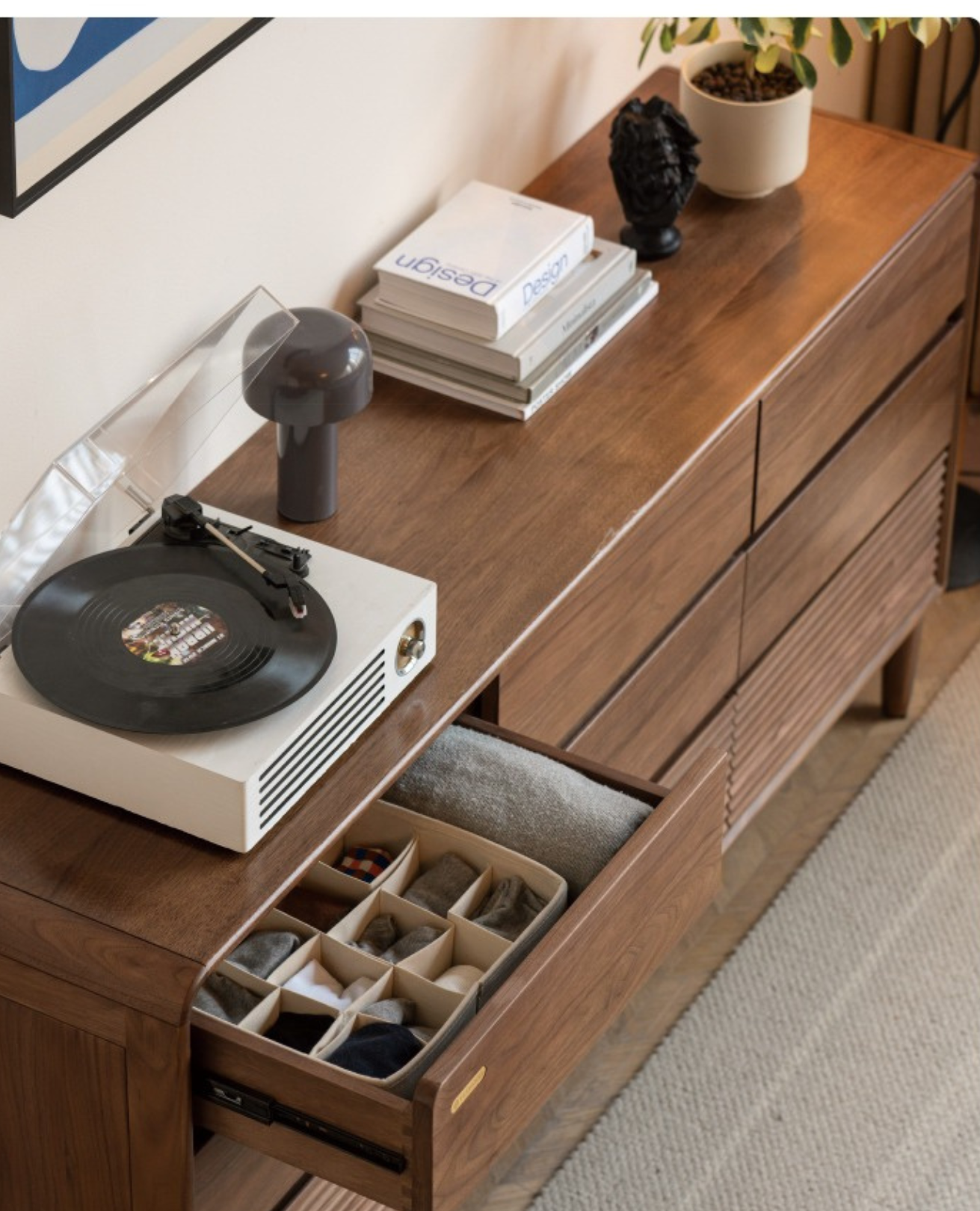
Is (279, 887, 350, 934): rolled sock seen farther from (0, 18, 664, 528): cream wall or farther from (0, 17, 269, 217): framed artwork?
(0, 17, 269, 217): framed artwork

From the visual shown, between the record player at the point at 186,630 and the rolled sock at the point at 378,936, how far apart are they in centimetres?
14

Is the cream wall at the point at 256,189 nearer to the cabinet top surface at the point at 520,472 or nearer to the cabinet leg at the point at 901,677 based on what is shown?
the cabinet top surface at the point at 520,472

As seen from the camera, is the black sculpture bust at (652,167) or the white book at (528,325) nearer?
the white book at (528,325)

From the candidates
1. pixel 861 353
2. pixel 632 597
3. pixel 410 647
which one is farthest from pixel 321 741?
pixel 861 353

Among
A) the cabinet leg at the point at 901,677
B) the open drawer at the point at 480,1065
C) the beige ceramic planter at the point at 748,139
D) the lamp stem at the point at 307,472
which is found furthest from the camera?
the cabinet leg at the point at 901,677

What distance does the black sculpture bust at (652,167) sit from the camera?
6.19 ft

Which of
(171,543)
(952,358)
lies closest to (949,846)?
(952,358)

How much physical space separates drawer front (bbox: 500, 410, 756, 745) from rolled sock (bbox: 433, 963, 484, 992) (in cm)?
26

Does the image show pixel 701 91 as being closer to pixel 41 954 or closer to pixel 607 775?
pixel 607 775

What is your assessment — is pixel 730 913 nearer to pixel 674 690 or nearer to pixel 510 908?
pixel 674 690

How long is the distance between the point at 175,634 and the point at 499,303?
0.52m

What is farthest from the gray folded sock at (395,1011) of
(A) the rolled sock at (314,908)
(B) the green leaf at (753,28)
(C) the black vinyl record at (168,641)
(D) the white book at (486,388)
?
(B) the green leaf at (753,28)

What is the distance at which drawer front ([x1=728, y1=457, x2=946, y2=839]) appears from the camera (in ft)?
A: 7.06

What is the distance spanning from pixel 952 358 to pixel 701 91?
1.54 feet
